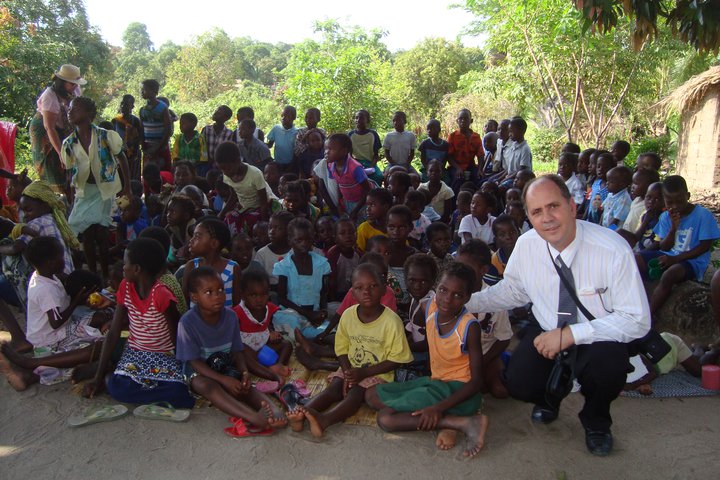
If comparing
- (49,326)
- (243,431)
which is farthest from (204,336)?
(49,326)

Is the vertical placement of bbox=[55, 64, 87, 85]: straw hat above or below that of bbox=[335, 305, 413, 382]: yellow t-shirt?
above

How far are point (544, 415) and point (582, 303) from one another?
670mm

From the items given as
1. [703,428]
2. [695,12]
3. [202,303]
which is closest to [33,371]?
[202,303]

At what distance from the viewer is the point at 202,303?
116 inches

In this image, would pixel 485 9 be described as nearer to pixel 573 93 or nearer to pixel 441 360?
pixel 573 93

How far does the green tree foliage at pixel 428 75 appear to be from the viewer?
64.0ft

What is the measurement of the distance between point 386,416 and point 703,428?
1.52 metres

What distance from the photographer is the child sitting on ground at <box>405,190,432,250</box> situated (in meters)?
4.84

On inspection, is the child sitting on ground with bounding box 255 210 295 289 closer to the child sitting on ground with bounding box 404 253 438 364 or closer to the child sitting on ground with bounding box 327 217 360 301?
the child sitting on ground with bounding box 327 217 360 301

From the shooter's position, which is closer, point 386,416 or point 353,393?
point 386,416

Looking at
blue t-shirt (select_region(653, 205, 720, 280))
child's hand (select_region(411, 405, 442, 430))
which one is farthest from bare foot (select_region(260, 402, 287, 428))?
blue t-shirt (select_region(653, 205, 720, 280))

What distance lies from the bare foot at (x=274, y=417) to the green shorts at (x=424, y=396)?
50 cm

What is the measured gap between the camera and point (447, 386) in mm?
2785

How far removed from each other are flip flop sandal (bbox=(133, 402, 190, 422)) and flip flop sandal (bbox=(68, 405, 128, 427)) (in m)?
0.08
